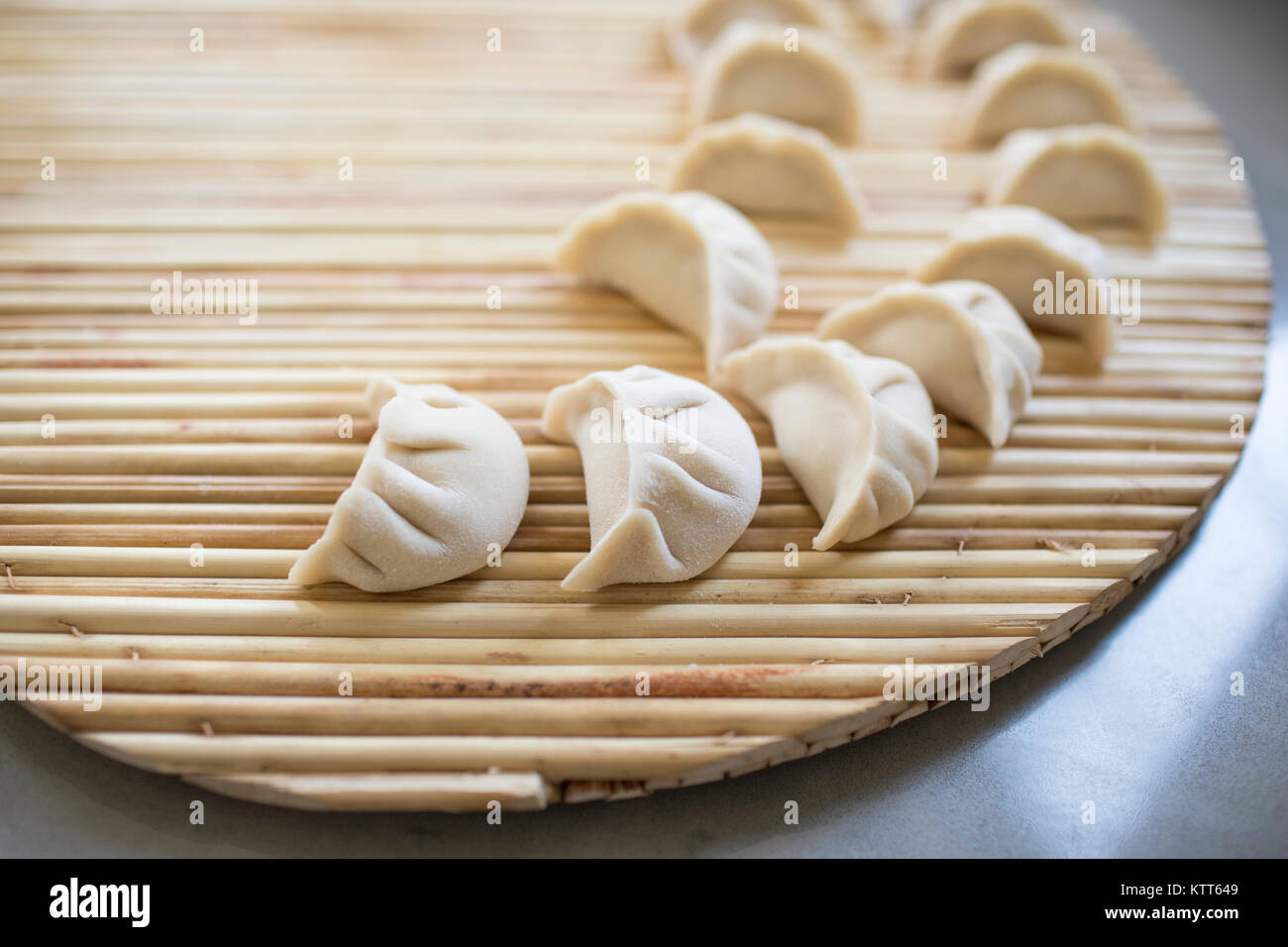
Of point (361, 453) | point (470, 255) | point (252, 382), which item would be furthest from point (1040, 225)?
point (252, 382)

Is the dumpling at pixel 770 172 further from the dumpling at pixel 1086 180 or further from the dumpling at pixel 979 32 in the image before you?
the dumpling at pixel 979 32

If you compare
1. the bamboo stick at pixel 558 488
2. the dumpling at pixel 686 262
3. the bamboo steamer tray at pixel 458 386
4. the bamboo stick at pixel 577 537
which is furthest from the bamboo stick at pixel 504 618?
the dumpling at pixel 686 262

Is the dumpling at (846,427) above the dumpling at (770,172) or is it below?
below

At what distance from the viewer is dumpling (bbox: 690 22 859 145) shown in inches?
117

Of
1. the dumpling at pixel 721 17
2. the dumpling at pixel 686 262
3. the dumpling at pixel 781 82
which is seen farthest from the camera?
the dumpling at pixel 721 17

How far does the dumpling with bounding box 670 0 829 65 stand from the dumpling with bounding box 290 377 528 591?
190 cm

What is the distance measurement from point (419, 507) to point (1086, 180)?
2025 millimetres

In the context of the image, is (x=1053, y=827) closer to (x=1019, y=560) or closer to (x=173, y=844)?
(x=1019, y=560)

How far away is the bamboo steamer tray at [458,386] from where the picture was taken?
5.61 feet

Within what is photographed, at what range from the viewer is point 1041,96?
3.06m

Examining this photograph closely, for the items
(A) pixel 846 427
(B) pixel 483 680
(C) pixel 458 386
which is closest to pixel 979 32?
(A) pixel 846 427

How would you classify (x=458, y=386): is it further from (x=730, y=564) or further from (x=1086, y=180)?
(x=1086, y=180)

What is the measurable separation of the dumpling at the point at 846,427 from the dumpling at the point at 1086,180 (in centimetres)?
95

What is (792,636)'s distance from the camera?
1.85 m
